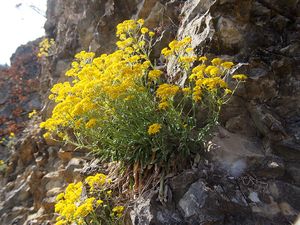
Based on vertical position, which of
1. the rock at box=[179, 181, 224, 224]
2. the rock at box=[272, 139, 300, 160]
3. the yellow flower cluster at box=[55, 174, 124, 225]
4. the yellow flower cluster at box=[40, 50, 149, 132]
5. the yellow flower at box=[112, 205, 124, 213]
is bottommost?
the rock at box=[272, 139, 300, 160]

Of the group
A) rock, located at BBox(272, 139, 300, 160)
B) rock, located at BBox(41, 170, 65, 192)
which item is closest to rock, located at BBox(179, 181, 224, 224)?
rock, located at BBox(272, 139, 300, 160)

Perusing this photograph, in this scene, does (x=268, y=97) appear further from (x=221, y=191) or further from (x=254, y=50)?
(x=221, y=191)

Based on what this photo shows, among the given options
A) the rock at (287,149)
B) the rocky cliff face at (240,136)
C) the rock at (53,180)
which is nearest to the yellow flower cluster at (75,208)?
the rocky cliff face at (240,136)

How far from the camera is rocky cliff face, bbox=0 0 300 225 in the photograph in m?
3.95

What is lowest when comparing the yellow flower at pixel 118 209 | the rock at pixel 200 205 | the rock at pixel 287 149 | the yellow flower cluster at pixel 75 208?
the rock at pixel 287 149

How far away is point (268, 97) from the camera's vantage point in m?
4.81

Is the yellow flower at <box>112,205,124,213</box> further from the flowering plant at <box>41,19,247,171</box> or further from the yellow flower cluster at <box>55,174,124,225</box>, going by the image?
the flowering plant at <box>41,19,247,171</box>

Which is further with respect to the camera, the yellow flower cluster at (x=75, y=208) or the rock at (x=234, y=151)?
the rock at (x=234, y=151)

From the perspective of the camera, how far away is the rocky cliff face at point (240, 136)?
3.95 meters

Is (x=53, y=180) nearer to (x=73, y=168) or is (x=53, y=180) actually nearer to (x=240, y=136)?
(x=73, y=168)

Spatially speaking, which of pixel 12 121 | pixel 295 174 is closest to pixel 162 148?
pixel 295 174

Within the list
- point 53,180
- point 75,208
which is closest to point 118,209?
point 75,208

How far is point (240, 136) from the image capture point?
4.70 metres

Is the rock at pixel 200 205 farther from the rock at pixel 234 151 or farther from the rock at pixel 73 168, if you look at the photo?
the rock at pixel 73 168
